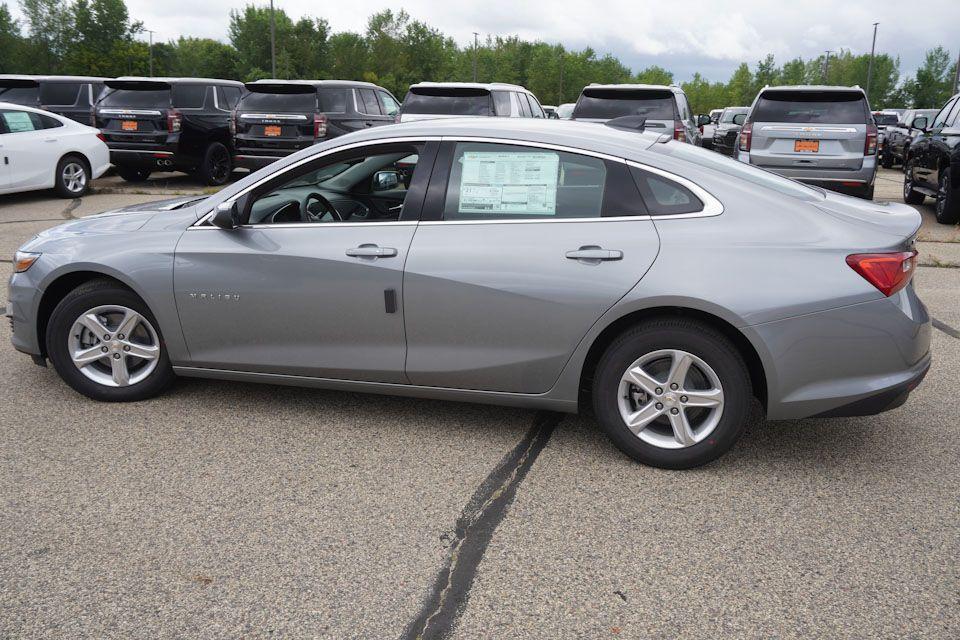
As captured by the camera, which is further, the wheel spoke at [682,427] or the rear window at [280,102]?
the rear window at [280,102]

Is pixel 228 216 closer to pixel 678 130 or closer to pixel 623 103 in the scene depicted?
pixel 678 130

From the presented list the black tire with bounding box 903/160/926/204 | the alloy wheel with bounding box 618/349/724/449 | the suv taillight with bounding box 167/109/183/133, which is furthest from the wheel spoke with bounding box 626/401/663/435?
the suv taillight with bounding box 167/109/183/133

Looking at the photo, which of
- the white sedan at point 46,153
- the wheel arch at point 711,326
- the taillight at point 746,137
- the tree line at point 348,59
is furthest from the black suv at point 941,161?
the tree line at point 348,59

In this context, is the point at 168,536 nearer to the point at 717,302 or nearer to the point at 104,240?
the point at 104,240

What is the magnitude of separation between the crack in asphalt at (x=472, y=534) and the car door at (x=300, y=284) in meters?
0.74

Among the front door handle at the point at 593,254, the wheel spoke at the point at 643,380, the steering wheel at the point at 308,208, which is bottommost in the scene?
the wheel spoke at the point at 643,380

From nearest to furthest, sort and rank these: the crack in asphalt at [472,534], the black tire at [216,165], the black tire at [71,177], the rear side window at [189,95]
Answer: the crack in asphalt at [472,534], the black tire at [71,177], the rear side window at [189,95], the black tire at [216,165]

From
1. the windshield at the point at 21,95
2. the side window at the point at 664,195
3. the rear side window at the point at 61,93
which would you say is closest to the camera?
the side window at the point at 664,195

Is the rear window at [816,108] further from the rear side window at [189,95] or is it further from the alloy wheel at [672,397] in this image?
the rear side window at [189,95]

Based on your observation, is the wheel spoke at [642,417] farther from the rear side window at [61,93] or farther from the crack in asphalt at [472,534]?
the rear side window at [61,93]

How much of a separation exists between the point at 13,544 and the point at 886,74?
105064mm

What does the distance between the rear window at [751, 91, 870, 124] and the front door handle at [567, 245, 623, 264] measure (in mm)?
8924

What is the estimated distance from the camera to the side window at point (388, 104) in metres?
16.6

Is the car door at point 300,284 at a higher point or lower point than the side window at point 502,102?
lower
